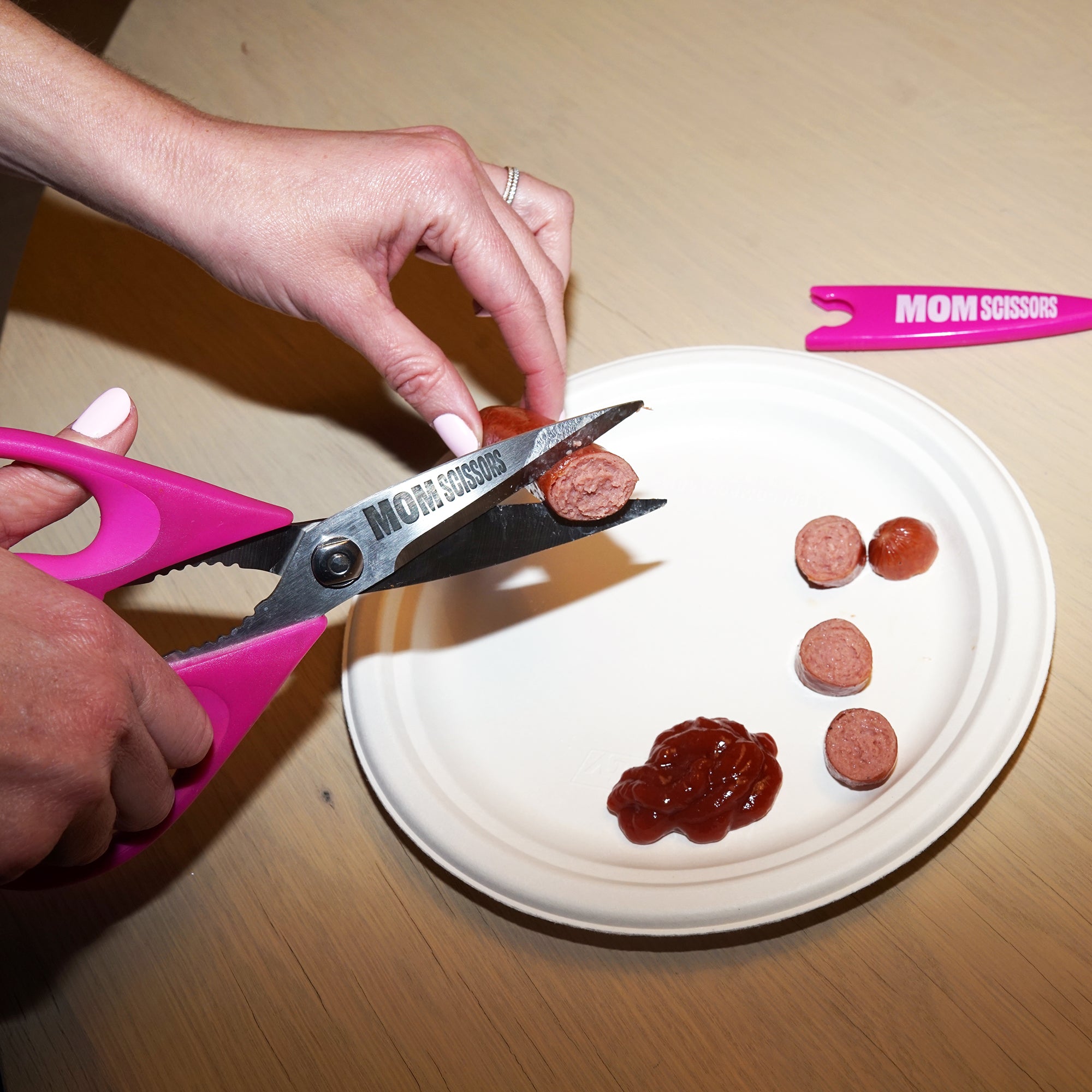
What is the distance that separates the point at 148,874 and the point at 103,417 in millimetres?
656

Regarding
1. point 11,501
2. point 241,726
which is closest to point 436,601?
point 241,726

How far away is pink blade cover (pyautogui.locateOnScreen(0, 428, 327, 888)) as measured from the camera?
1.04m

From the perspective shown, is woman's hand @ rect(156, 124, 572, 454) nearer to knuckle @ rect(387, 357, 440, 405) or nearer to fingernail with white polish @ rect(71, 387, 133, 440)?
knuckle @ rect(387, 357, 440, 405)

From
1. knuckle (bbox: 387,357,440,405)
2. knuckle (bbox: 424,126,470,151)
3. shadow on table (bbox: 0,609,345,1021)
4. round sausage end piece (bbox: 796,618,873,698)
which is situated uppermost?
knuckle (bbox: 424,126,470,151)

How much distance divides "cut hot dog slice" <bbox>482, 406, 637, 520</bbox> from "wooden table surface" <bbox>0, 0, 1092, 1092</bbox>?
456 millimetres

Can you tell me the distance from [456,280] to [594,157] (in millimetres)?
393

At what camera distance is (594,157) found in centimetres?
178

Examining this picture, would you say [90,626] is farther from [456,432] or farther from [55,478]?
[456,432]

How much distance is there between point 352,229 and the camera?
4.04 feet

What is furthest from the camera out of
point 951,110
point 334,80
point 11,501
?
point 334,80

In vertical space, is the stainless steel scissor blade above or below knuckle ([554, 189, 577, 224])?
below

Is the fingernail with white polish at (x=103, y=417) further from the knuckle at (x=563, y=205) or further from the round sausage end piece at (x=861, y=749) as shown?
the round sausage end piece at (x=861, y=749)

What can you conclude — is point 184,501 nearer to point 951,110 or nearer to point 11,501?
point 11,501

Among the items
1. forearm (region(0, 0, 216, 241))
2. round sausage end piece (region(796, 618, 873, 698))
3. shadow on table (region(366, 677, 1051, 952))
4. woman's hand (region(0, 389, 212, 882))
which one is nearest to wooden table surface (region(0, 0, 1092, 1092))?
shadow on table (region(366, 677, 1051, 952))
